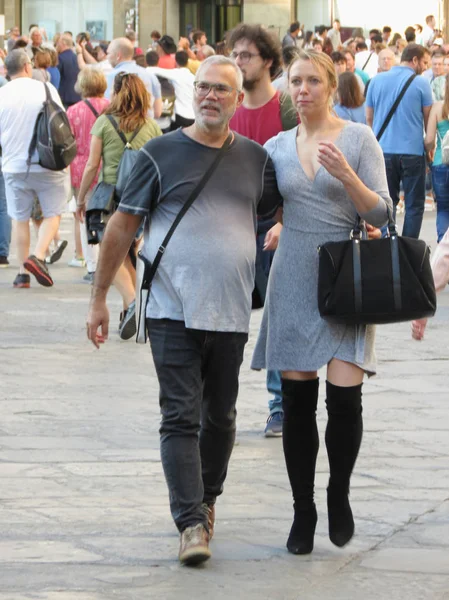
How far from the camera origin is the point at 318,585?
4590mm

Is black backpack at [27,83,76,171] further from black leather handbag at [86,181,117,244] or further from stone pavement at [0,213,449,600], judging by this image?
stone pavement at [0,213,449,600]

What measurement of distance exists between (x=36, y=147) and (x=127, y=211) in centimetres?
737

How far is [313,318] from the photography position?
5004 millimetres

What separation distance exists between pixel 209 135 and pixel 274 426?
2.27m

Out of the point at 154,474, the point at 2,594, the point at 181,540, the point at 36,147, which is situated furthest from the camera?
the point at 36,147

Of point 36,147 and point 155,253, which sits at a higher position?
point 155,253

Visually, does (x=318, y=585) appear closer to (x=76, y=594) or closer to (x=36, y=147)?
(x=76, y=594)

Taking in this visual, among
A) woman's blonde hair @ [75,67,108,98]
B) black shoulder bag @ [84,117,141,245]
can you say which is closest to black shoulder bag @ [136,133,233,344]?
black shoulder bag @ [84,117,141,245]

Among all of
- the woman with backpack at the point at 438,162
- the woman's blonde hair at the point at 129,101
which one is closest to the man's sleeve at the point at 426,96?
the woman with backpack at the point at 438,162

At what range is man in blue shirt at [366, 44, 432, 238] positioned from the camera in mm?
12961

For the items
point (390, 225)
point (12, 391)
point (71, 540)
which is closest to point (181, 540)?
point (71, 540)

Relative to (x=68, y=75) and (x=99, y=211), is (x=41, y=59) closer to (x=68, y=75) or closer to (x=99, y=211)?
(x=99, y=211)

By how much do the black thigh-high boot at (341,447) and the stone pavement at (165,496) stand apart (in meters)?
0.09

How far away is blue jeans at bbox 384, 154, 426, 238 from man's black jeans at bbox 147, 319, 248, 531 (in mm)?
8195
